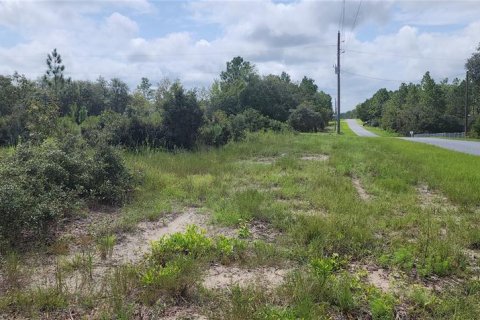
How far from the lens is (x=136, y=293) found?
4.18 m

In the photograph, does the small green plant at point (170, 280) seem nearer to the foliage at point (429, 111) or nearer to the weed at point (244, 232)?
the weed at point (244, 232)

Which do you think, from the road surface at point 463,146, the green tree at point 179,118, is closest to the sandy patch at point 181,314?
the green tree at point 179,118

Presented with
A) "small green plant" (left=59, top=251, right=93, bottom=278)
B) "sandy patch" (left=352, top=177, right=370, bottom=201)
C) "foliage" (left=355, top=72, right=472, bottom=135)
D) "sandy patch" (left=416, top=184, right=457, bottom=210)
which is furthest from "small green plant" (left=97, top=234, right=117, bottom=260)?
"foliage" (left=355, top=72, right=472, bottom=135)

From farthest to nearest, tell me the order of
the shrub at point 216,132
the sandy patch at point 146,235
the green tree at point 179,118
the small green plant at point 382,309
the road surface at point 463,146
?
the road surface at point 463,146 < the shrub at point 216,132 < the green tree at point 179,118 < the sandy patch at point 146,235 < the small green plant at point 382,309

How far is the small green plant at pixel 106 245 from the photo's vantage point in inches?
207

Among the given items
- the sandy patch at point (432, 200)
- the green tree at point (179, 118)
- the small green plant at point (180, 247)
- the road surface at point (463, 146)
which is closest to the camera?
the small green plant at point (180, 247)

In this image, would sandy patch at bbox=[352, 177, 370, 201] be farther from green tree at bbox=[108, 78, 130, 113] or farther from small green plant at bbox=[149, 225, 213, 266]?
green tree at bbox=[108, 78, 130, 113]

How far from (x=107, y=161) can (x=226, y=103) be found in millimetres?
33959

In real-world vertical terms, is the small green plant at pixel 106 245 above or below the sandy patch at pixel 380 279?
above

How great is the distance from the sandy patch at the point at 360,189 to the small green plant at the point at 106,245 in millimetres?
5274

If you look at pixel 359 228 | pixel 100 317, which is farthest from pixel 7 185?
pixel 359 228

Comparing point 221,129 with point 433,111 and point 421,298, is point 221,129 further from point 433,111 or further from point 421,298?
point 433,111

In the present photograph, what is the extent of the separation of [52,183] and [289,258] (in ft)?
15.2

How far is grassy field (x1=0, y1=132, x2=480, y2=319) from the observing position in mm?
3928
